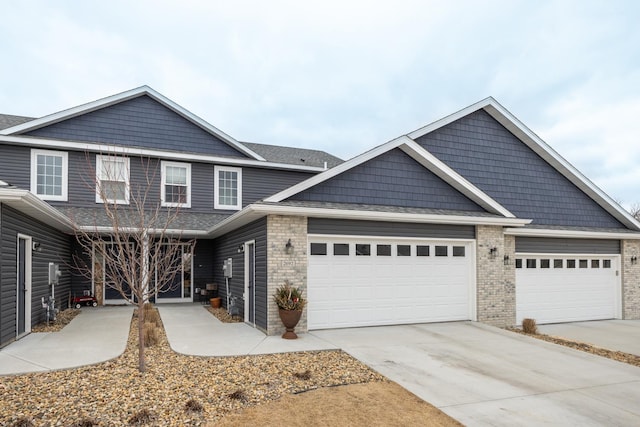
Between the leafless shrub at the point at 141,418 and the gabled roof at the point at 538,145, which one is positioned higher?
the gabled roof at the point at 538,145

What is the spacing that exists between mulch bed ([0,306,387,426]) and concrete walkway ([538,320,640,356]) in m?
6.64

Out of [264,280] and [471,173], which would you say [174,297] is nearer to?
[264,280]

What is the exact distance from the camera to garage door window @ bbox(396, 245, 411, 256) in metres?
11.2

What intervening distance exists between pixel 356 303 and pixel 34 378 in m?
6.56

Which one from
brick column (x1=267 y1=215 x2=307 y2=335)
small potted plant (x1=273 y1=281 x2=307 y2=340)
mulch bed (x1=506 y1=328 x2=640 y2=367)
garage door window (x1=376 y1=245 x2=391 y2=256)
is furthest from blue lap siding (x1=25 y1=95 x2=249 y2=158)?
mulch bed (x1=506 y1=328 x2=640 y2=367)

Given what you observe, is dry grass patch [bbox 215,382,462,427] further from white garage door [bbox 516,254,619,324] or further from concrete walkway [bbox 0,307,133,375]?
white garage door [bbox 516,254,619,324]

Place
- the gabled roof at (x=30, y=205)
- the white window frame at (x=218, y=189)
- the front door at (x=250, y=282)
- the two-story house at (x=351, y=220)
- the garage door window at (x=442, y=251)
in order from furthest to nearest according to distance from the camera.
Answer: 1. the white window frame at (x=218, y=189)
2. the garage door window at (x=442, y=251)
3. the front door at (x=250, y=282)
4. the two-story house at (x=351, y=220)
5. the gabled roof at (x=30, y=205)

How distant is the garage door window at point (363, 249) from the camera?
10727 millimetres

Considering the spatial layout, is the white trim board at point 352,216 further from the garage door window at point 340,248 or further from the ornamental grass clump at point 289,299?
the ornamental grass clump at point 289,299

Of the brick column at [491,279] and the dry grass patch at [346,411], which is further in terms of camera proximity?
the brick column at [491,279]

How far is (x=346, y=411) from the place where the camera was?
5.28 metres

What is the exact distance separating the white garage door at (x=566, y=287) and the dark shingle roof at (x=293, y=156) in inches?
350

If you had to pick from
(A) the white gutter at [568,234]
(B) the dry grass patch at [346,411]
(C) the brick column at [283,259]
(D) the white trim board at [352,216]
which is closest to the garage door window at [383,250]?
(D) the white trim board at [352,216]

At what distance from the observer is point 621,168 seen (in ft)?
151
